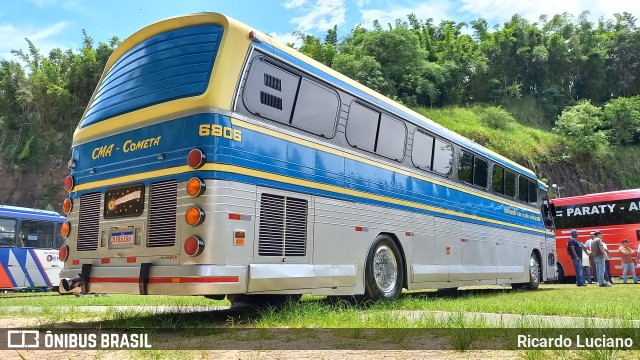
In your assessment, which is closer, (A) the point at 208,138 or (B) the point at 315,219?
(A) the point at 208,138

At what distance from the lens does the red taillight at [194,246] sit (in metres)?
5.48

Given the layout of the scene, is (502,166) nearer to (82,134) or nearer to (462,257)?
(462,257)

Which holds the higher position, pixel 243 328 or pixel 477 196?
pixel 477 196

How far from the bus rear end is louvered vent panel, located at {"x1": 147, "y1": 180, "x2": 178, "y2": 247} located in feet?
0.04

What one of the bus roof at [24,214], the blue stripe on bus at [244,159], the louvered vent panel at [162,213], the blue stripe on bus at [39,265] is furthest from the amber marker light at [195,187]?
the blue stripe on bus at [39,265]

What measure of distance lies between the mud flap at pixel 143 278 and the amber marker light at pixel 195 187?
0.98m

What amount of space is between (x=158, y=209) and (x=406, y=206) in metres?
4.50

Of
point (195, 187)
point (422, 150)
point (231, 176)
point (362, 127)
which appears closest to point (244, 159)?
point (231, 176)

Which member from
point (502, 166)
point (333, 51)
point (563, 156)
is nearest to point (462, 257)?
point (502, 166)

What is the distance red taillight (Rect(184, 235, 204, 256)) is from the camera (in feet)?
18.0

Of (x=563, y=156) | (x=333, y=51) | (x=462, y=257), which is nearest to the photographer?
(x=462, y=257)

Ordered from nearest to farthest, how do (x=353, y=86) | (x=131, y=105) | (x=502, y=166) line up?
(x=131, y=105), (x=353, y=86), (x=502, y=166)

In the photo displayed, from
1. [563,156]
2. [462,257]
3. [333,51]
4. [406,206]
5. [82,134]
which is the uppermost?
[333,51]

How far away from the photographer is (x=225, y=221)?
5656 millimetres
